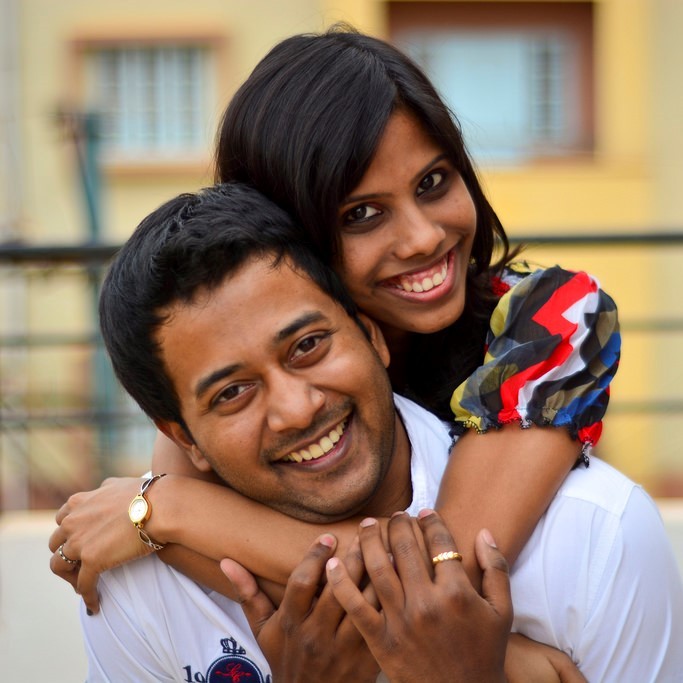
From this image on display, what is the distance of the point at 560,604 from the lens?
225 centimetres

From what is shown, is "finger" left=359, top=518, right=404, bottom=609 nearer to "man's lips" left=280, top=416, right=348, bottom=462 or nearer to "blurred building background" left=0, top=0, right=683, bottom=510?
"man's lips" left=280, top=416, right=348, bottom=462

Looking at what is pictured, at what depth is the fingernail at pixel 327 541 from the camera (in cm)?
223

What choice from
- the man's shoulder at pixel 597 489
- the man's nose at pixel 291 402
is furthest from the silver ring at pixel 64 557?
the man's shoulder at pixel 597 489

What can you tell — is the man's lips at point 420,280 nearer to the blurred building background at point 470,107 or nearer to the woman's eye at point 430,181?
the woman's eye at point 430,181

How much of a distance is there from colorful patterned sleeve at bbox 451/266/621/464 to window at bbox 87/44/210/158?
7.66 meters

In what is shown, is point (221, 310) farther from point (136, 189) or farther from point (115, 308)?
point (136, 189)

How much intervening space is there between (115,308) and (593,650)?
3.75 feet

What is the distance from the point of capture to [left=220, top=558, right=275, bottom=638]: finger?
2289 mm

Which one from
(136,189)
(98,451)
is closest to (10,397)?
(98,451)

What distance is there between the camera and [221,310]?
2246mm

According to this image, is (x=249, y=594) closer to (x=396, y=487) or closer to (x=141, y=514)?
(x=141, y=514)

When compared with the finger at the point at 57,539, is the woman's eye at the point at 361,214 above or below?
above

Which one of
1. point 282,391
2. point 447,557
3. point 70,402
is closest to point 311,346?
point 282,391

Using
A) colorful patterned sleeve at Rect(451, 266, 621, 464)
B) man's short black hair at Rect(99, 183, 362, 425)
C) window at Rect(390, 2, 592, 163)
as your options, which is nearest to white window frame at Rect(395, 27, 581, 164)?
window at Rect(390, 2, 592, 163)
